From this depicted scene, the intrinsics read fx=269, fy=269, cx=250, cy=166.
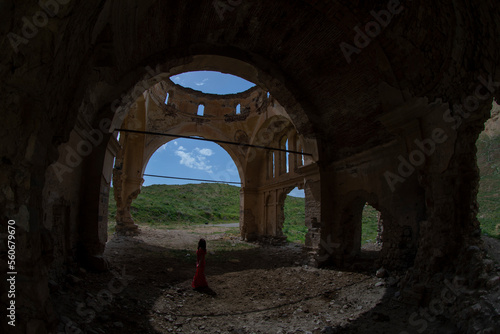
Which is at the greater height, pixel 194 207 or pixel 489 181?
pixel 489 181

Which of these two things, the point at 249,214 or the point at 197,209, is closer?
Answer: the point at 249,214

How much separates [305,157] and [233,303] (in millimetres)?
5029

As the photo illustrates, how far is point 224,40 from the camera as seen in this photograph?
7000 mm

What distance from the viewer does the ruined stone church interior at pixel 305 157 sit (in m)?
2.34

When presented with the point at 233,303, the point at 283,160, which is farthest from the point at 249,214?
the point at 233,303

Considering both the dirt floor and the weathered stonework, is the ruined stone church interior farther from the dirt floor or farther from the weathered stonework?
the weathered stonework

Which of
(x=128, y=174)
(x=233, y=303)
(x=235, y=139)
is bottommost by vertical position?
(x=233, y=303)

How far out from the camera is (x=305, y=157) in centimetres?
860

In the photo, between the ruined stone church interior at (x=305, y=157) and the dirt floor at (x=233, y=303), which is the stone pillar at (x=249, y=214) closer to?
the ruined stone church interior at (x=305, y=157)

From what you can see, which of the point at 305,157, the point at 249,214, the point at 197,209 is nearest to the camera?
the point at 305,157

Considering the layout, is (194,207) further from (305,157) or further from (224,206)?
(305,157)

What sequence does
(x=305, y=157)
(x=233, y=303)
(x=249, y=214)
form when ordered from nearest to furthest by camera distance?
(x=233, y=303), (x=305, y=157), (x=249, y=214)

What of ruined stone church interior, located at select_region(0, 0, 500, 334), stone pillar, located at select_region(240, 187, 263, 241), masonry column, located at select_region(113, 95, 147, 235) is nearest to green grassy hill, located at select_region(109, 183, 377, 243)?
stone pillar, located at select_region(240, 187, 263, 241)

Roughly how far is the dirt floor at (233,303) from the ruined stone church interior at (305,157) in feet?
0.12
